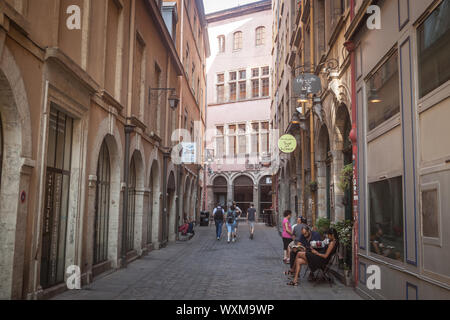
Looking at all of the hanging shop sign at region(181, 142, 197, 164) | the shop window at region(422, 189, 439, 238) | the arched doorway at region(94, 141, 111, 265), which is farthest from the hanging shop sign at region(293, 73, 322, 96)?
the hanging shop sign at region(181, 142, 197, 164)

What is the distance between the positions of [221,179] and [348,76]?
28709 millimetres

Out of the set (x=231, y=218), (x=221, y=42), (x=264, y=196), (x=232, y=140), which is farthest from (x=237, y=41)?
(x=231, y=218)

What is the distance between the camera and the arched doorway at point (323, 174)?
13.2 meters

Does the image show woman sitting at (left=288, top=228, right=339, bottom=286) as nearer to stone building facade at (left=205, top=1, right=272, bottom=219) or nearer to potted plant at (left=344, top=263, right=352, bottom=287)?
potted plant at (left=344, top=263, right=352, bottom=287)

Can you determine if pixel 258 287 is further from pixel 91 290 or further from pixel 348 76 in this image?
pixel 348 76

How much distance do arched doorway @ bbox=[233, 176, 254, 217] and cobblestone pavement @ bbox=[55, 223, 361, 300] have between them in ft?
73.7

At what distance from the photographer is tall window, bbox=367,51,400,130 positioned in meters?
6.42

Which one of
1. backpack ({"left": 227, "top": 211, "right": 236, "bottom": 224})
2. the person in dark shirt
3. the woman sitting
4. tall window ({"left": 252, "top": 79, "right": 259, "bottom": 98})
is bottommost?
the woman sitting

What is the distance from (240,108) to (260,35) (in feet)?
22.4

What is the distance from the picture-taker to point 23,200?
5.91 meters

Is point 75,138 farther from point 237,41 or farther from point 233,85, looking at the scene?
point 237,41

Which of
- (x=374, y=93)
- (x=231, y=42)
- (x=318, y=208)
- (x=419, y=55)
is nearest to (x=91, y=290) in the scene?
(x=374, y=93)

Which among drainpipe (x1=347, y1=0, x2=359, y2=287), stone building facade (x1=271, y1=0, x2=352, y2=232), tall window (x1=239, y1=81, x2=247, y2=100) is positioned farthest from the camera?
tall window (x1=239, y1=81, x2=247, y2=100)

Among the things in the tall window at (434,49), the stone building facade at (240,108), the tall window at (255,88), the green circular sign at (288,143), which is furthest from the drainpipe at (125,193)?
the tall window at (255,88)
